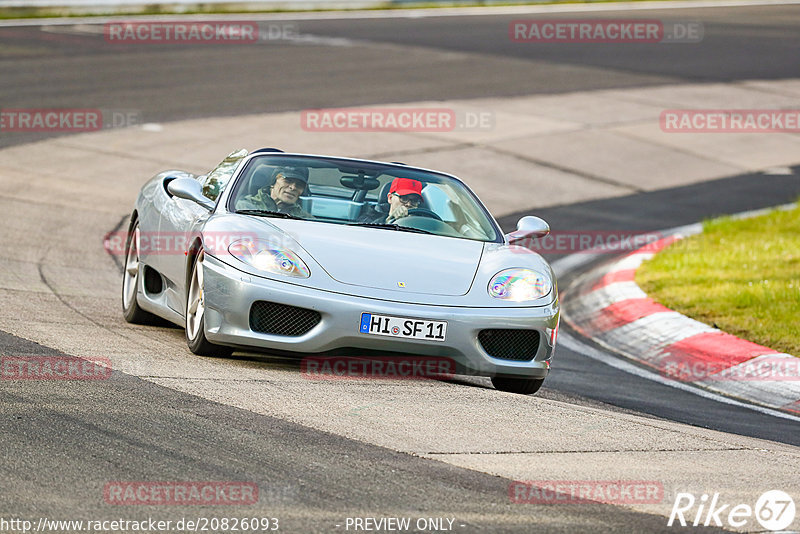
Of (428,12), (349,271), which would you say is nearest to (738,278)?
(349,271)

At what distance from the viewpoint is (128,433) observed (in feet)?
16.8

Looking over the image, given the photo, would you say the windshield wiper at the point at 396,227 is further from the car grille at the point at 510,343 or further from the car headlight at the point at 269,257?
the car grille at the point at 510,343

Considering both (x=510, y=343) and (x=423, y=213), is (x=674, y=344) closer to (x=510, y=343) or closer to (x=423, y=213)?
(x=423, y=213)

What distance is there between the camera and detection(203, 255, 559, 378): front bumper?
652 cm

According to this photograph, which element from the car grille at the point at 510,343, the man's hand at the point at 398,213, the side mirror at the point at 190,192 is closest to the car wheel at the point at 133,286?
the side mirror at the point at 190,192

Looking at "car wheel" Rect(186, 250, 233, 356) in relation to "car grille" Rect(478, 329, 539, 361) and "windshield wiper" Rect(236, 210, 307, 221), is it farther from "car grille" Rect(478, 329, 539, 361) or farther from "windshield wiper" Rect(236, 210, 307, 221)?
"car grille" Rect(478, 329, 539, 361)

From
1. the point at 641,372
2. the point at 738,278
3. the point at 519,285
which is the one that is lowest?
the point at 641,372

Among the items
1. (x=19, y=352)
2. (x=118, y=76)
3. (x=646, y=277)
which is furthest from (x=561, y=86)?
(x=19, y=352)

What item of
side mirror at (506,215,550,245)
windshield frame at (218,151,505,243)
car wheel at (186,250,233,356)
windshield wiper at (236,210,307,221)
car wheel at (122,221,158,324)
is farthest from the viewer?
car wheel at (122,221,158,324)

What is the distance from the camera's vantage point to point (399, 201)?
Result: 25.6 ft

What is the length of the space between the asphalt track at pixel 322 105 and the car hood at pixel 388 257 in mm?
1019

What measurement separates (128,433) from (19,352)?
5.25ft

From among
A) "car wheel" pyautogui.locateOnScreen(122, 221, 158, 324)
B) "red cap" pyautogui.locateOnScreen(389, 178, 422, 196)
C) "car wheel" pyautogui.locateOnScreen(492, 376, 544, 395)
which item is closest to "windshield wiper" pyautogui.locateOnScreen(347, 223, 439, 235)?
"red cap" pyautogui.locateOnScreen(389, 178, 422, 196)

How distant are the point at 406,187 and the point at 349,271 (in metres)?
1.32
